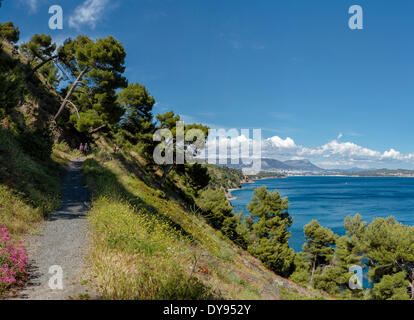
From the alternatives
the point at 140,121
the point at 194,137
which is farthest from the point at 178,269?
the point at 140,121

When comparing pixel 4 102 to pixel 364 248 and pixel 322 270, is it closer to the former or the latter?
pixel 364 248

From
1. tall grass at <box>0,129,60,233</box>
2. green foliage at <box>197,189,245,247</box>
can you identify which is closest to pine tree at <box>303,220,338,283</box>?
green foliage at <box>197,189,245,247</box>

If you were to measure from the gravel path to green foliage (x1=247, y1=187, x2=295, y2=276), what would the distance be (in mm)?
29120

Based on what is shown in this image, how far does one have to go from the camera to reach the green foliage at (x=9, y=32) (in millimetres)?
34731

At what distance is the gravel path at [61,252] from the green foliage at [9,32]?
134ft

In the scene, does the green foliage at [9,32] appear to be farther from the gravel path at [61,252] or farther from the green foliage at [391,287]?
the green foliage at [391,287]

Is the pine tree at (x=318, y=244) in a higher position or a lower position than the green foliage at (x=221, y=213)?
lower

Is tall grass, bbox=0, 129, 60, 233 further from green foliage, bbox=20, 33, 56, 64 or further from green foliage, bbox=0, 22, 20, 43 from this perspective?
green foliage, bbox=0, 22, 20, 43

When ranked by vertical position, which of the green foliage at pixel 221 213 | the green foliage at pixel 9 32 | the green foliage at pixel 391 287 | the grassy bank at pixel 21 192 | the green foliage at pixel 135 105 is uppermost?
the green foliage at pixel 9 32

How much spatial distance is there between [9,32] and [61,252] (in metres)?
46.4

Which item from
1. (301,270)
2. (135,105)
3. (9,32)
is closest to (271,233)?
(301,270)

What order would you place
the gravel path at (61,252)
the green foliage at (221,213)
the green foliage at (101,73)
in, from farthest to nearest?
the green foliage at (221,213) < the green foliage at (101,73) < the gravel path at (61,252)

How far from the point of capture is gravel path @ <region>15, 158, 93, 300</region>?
13.8 feet

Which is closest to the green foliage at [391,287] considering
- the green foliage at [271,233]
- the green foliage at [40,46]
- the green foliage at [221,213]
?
the green foliage at [271,233]
